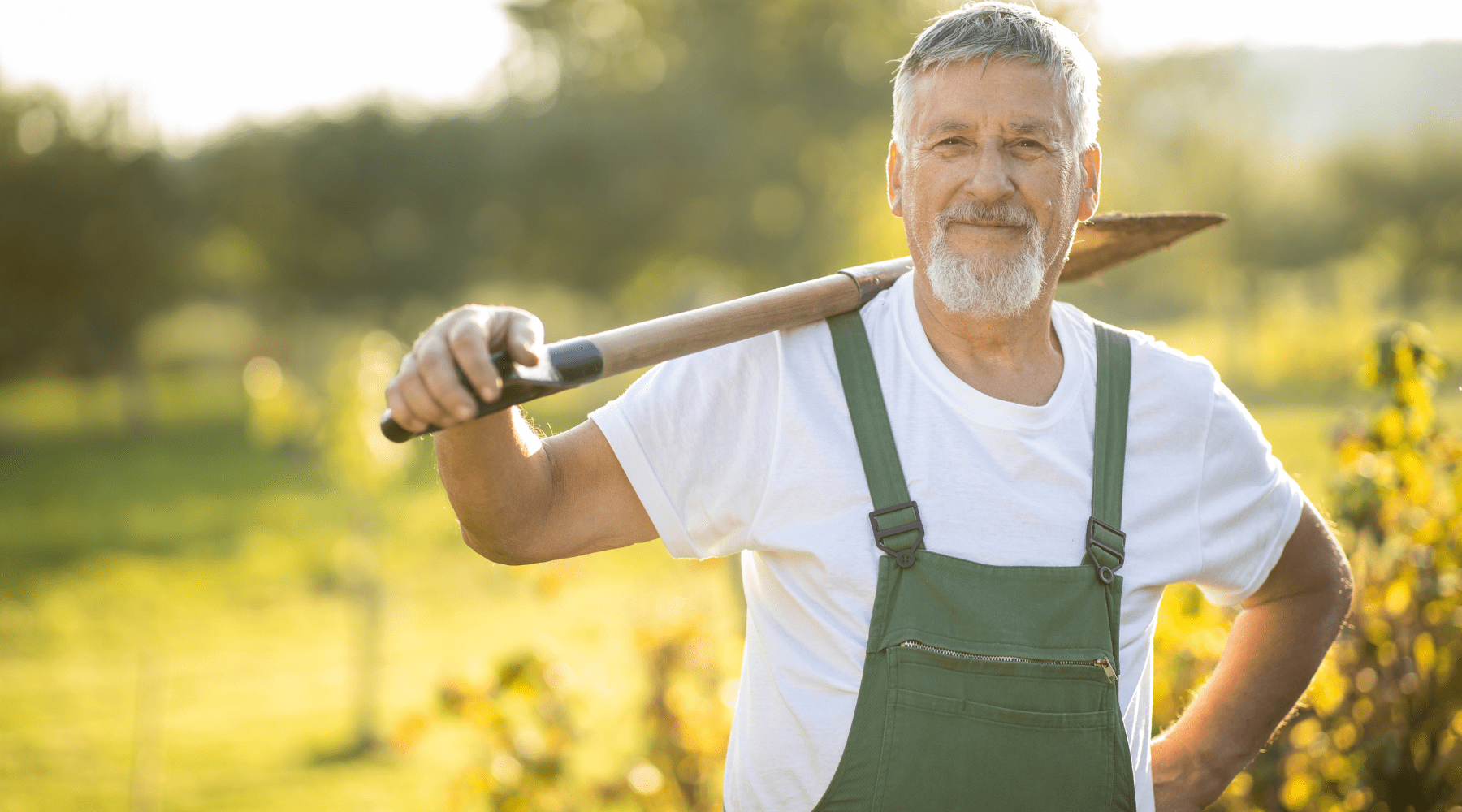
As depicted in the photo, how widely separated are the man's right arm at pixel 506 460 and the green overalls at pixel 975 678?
380 millimetres

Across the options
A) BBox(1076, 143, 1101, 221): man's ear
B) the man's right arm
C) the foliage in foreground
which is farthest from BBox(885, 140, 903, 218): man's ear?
the foliage in foreground

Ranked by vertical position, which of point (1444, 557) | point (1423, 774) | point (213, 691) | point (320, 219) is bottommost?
point (213, 691)

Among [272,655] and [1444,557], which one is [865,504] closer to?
[1444,557]

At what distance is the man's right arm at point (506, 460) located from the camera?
121 centimetres

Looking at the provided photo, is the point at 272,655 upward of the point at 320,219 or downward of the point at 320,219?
downward

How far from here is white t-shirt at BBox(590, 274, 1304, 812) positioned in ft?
5.10

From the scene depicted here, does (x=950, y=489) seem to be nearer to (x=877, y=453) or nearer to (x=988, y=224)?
(x=877, y=453)

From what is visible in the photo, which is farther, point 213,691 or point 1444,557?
point 213,691

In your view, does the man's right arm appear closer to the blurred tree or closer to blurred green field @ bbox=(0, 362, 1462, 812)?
blurred green field @ bbox=(0, 362, 1462, 812)

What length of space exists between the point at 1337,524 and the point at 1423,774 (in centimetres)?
57

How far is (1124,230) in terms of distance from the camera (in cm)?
214

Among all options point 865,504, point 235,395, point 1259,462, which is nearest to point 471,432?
point 865,504

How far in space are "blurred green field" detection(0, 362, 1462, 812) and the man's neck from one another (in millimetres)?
1376

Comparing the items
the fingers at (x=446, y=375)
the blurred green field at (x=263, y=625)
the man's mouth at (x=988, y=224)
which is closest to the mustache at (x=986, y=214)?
the man's mouth at (x=988, y=224)
